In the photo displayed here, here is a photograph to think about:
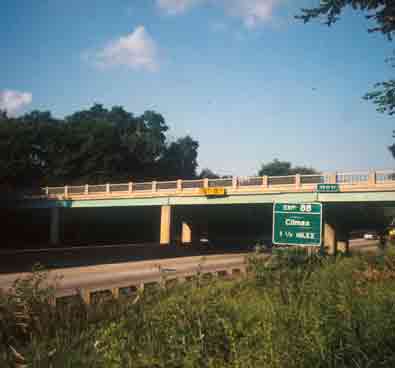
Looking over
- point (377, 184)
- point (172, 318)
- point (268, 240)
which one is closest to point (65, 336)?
point (172, 318)

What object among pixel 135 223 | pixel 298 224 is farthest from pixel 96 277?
pixel 135 223

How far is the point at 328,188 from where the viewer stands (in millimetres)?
24609

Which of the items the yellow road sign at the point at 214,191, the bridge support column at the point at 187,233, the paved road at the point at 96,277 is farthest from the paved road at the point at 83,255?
the yellow road sign at the point at 214,191

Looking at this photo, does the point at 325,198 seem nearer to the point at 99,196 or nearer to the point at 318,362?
the point at 318,362

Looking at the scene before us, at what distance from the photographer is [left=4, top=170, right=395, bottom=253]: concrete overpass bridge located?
79.6ft

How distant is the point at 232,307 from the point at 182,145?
8453 cm

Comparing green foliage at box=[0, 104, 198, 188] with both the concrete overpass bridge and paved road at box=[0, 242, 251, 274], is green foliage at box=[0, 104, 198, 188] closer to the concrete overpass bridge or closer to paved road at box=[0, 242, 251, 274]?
the concrete overpass bridge

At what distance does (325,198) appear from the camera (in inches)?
984

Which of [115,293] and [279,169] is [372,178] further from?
[279,169]

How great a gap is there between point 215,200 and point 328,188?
990 centimetres

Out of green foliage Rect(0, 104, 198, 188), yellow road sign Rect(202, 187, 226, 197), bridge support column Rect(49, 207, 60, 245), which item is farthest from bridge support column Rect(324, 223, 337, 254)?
green foliage Rect(0, 104, 198, 188)

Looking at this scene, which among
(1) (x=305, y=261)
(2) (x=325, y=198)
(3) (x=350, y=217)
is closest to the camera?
(1) (x=305, y=261)

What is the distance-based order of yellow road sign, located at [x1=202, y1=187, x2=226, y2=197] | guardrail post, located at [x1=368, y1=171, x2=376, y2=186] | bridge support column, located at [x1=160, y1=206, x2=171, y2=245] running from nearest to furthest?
guardrail post, located at [x1=368, y1=171, x2=376, y2=186] → yellow road sign, located at [x1=202, y1=187, x2=226, y2=197] → bridge support column, located at [x1=160, y1=206, x2=171, y2=245]

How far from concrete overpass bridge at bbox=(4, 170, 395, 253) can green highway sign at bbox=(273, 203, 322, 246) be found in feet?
47.0
